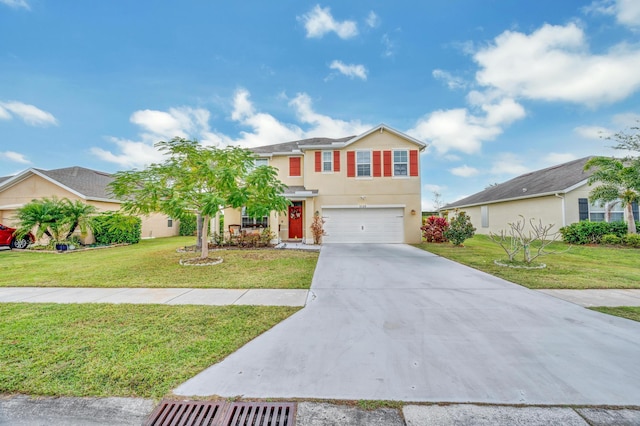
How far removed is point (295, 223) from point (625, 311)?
12.9m

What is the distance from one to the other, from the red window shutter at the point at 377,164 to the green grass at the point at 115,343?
11.3 metres

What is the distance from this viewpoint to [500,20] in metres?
10.7

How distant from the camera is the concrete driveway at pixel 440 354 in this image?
2.29 meters

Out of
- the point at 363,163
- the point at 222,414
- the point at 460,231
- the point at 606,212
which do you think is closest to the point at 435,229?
the point at 460,231

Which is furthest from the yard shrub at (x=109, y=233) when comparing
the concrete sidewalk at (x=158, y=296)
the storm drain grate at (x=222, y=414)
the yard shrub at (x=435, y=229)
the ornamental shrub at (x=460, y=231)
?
the ornamental shrub at (x=460, y=231)

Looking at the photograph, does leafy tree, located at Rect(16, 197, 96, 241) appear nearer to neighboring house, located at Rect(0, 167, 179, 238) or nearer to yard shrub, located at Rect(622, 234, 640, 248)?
neighboring house, located at Rect(0, 167, 179, 238)

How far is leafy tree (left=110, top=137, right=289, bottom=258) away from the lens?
787 cm

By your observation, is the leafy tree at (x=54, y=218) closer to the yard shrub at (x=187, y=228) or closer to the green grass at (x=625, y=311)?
the yard shrub at (x=187, y=228)

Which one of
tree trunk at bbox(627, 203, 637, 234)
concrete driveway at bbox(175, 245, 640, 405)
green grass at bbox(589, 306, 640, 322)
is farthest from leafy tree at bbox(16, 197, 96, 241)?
tree trunk at bbox(627, 203, 637, 234)

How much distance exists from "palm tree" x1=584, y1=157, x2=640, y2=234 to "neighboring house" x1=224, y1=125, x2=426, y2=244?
29.9 ft

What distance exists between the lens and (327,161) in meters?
14.5

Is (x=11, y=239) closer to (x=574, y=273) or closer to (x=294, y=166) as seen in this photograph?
(x=294, y=166)

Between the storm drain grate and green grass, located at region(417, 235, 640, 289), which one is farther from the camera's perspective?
green grass, located at region(417, 235, 640, 289)

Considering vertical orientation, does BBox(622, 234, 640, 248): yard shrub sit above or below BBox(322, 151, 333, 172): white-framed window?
below
